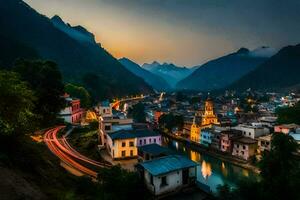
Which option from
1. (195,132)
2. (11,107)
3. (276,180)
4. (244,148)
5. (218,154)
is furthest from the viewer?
(195,132)

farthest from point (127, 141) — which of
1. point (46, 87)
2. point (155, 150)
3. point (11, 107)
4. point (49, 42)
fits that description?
point (49, 42)

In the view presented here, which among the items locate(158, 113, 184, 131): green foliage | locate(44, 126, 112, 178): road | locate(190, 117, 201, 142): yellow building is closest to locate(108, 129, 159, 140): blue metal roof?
locate(44, 126, 112, 178): road

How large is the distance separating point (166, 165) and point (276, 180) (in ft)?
32.5

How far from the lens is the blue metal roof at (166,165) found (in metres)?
22.3

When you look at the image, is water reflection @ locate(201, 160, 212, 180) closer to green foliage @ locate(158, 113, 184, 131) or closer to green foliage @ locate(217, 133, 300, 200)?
green foliage @ locate(158, 113, 184, 131)

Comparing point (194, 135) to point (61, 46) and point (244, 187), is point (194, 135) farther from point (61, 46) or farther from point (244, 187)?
point (61, 46)

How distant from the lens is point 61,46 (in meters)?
175

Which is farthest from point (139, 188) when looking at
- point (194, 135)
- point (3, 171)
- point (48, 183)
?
point (194, 135)

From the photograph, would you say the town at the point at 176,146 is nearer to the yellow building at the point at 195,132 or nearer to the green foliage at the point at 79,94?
the yellow building at the point at 195,132

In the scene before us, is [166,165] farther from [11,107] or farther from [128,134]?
[128,134]

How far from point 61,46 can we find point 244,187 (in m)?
168

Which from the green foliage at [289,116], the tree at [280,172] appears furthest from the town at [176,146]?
the tree at [280,172]

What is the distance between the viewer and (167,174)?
74.0ft

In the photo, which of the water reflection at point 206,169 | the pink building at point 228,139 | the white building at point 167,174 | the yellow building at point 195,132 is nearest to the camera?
the white building at point 167,174
